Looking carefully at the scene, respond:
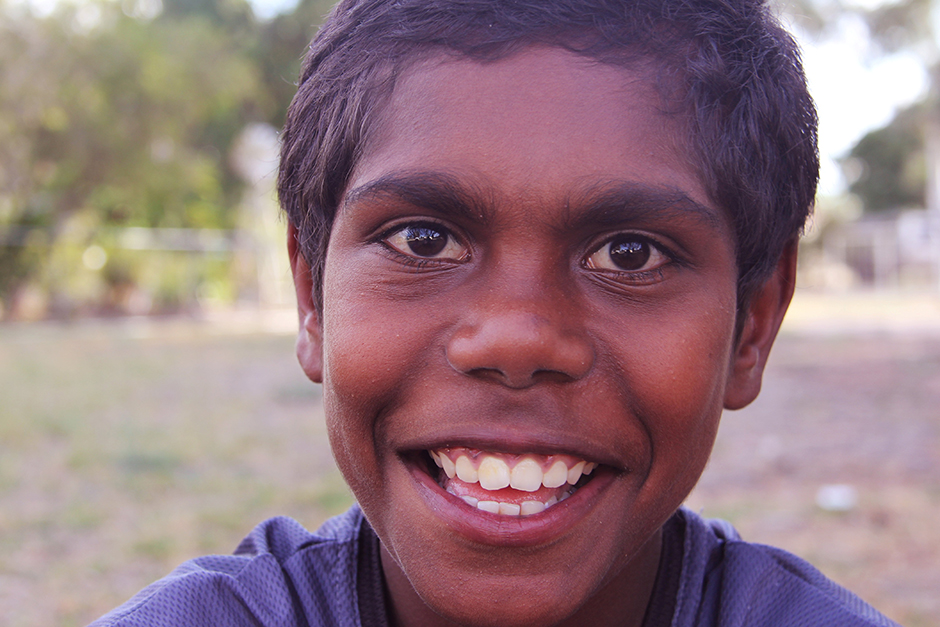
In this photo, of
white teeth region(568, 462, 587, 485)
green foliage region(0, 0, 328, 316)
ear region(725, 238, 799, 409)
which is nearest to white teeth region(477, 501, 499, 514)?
white teeth region(568, 462, 587, 485)

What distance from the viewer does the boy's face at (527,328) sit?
126cm

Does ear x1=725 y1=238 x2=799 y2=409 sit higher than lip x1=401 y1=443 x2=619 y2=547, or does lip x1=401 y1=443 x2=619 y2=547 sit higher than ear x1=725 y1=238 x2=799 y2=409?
ear x1=725 y1=238 x2=799 y2=409

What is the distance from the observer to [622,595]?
1.58m

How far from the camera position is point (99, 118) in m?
16.3

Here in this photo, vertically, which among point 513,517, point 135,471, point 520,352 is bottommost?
point 135,471

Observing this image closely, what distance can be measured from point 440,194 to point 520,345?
0.29 metres

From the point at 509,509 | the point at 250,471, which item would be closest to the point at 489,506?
the point at 509,509

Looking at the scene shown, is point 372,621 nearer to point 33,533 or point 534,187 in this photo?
point 534,187

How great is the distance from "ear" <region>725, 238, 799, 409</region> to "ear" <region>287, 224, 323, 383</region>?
2.65 ft

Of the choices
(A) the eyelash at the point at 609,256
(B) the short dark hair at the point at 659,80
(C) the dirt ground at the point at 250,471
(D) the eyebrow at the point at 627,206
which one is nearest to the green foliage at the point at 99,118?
(C) the dirt ground at the point at 250,471

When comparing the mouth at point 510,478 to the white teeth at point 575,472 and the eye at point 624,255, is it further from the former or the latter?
the eye at point 624,255

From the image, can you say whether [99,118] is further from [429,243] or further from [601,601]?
[601,601]

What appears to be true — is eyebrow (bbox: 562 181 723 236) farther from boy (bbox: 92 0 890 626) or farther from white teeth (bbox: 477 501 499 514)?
white teeth (bbox: 477 501 499 514)

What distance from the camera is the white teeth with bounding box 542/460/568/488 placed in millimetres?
1296
